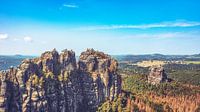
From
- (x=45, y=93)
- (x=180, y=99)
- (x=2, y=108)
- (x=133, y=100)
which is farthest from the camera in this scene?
(x=180, y=99)

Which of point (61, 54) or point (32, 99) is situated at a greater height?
point (61, 54)

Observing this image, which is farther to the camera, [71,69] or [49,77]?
[71,69]

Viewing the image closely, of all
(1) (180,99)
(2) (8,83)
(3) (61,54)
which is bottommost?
(1) (180,99)

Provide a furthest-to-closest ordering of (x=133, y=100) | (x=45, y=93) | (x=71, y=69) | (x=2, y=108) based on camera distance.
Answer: (x=133, y=100) < (x=71, y=69) < (x=45, y=93) < (x=2, y=108)

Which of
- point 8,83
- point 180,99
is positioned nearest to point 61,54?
point 8,83

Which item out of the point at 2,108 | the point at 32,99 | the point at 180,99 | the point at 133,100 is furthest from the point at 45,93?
the point at 180,99

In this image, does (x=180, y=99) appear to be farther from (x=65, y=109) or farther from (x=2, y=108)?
(x=2, y=108)

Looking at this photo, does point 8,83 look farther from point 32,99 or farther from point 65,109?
point 65,109
